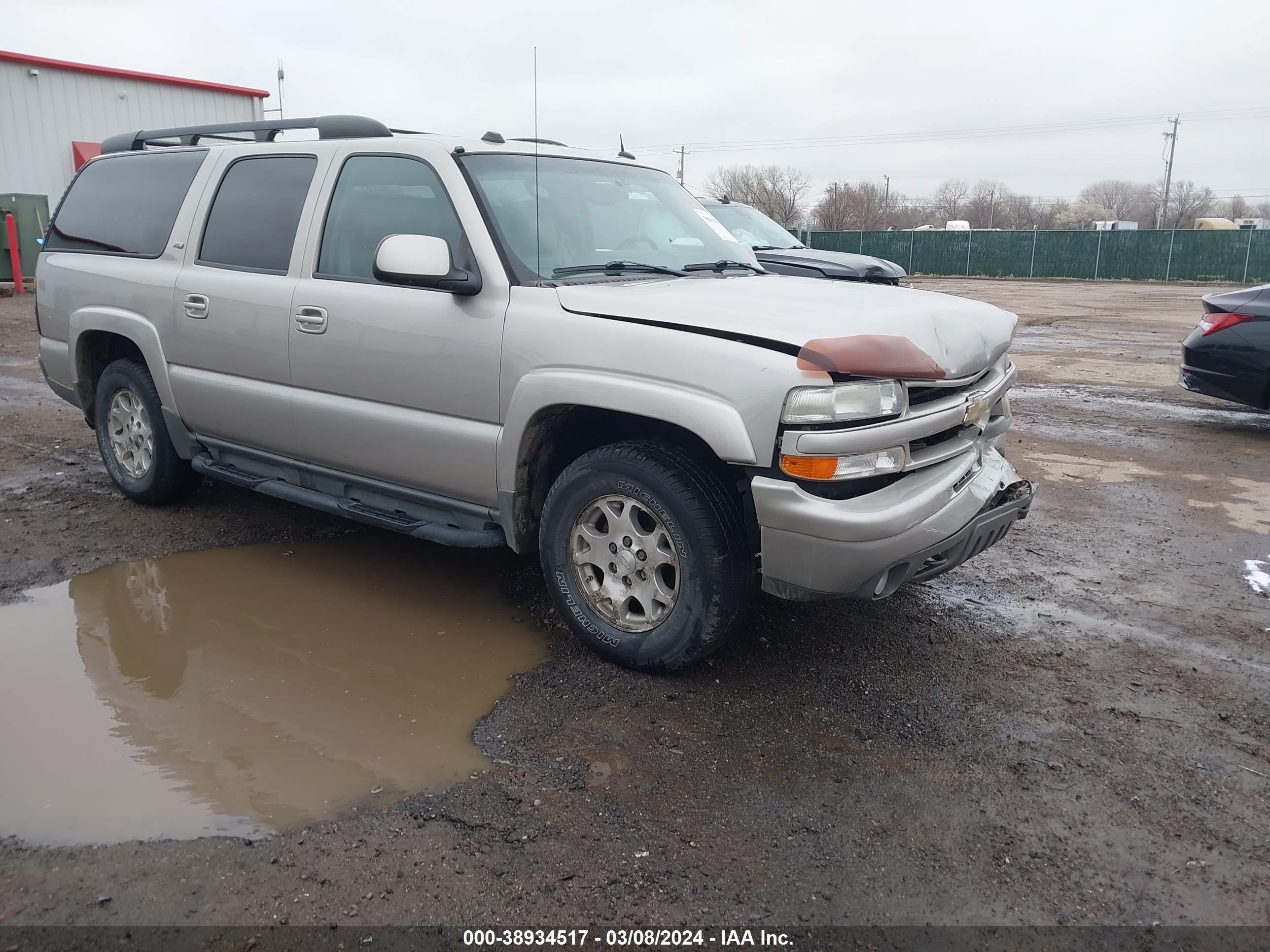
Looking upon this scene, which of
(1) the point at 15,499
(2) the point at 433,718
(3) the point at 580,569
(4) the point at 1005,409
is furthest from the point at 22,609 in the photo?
(4) the point at 1005,409

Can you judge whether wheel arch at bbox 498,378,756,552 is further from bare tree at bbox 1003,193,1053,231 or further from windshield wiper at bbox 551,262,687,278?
bare tree at bbox 1003,193,1053,231

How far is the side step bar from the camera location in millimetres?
4117

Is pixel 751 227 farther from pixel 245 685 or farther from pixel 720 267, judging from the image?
pixel 245 685

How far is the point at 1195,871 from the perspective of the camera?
268cm

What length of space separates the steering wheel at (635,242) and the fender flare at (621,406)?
3.06ft

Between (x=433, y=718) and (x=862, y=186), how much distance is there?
6798 centimetres

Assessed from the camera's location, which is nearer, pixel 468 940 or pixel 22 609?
pixel 468 940

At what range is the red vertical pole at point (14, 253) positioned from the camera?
18.9 m

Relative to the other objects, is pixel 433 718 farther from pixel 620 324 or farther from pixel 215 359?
pixel 215 359

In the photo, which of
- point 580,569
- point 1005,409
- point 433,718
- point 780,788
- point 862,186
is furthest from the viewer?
point 862,186

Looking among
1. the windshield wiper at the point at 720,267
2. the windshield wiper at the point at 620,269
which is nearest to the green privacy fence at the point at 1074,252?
the windshield wiper at the point at 720,267

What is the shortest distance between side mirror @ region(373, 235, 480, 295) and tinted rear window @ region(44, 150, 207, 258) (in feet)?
6.95

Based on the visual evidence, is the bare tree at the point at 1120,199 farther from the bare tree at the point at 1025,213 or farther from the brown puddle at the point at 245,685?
the brown puddle at the point at 245,685

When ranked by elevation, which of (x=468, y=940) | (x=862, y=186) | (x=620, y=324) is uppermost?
(x=862, y=186)
